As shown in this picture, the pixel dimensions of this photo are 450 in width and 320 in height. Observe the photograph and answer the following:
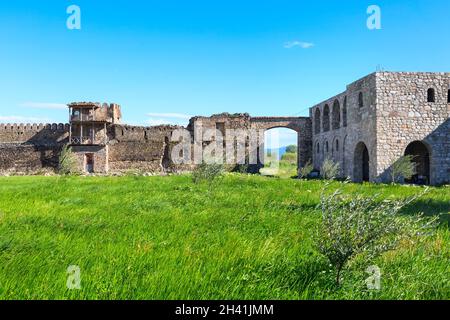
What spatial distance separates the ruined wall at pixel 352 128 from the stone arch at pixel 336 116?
82 mm

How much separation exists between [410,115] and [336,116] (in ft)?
29.6

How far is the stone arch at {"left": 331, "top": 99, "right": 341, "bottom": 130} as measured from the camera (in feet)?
97.2

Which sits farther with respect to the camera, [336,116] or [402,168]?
[336,116]

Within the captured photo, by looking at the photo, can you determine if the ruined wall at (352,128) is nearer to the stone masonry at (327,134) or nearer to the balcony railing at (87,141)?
the stone masonry at (327,134)

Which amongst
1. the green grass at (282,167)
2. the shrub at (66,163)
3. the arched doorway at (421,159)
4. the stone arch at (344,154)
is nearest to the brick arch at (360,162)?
the stone arch at (344,154)

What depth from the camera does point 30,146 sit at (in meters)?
36.8

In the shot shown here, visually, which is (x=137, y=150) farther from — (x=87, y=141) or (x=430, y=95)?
(x=430, y=95)

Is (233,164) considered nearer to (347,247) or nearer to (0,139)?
(0,139)

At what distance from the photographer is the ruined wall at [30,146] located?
36688mm

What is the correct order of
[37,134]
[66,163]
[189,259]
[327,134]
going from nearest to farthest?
[189,259] < [66,163] < [327,134] < [37,134]

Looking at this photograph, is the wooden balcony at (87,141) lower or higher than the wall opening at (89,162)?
higher
